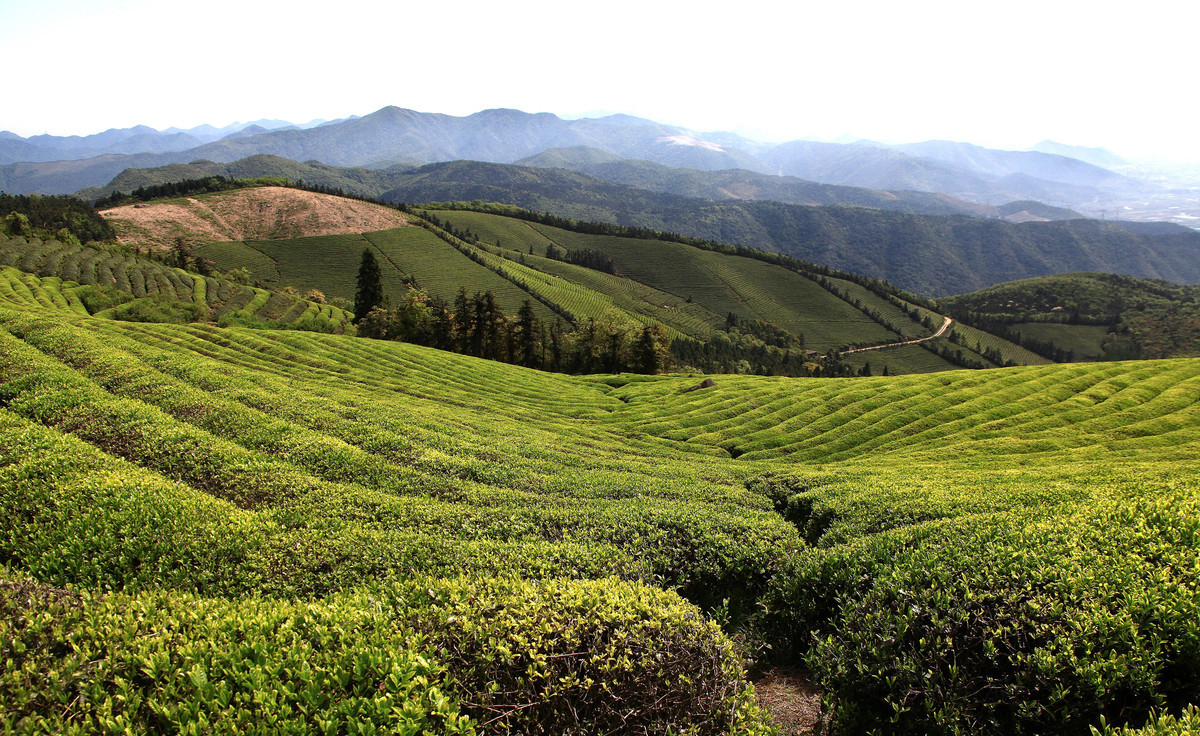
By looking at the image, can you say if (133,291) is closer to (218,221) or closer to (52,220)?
(52,220)

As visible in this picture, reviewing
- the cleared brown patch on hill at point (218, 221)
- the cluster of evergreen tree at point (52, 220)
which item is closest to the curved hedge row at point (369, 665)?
the cluster of evergreen tree at point (52, 220)

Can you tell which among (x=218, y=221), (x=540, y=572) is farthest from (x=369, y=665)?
(x=218, y=221)

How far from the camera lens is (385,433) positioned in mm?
18344

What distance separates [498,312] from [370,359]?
132 ft

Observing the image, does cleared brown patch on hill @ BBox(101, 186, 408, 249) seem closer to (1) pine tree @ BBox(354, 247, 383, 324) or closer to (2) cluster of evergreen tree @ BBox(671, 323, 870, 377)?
(1) pine tree @ BBox(354, 247, 383, 324)

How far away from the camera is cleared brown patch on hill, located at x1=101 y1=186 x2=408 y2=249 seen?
157m

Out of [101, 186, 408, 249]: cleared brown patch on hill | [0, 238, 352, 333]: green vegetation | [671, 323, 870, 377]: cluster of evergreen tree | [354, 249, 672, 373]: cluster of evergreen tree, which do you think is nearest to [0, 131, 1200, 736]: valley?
[354, 249, 672, 373]: cluster of evergreen tree

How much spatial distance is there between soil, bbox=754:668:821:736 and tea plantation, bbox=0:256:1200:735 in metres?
0.32

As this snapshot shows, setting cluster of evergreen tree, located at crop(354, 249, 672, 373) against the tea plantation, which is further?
cluster of evergreen tree, located at crop(354, 249, 672, 373)

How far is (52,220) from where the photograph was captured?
130500 mm

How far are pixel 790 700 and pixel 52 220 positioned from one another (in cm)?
19433

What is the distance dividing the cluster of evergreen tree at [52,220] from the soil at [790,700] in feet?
539

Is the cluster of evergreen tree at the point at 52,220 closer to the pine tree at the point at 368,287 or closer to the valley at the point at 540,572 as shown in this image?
the pine tree at the point at 368,287

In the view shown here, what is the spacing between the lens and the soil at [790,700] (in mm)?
7582
